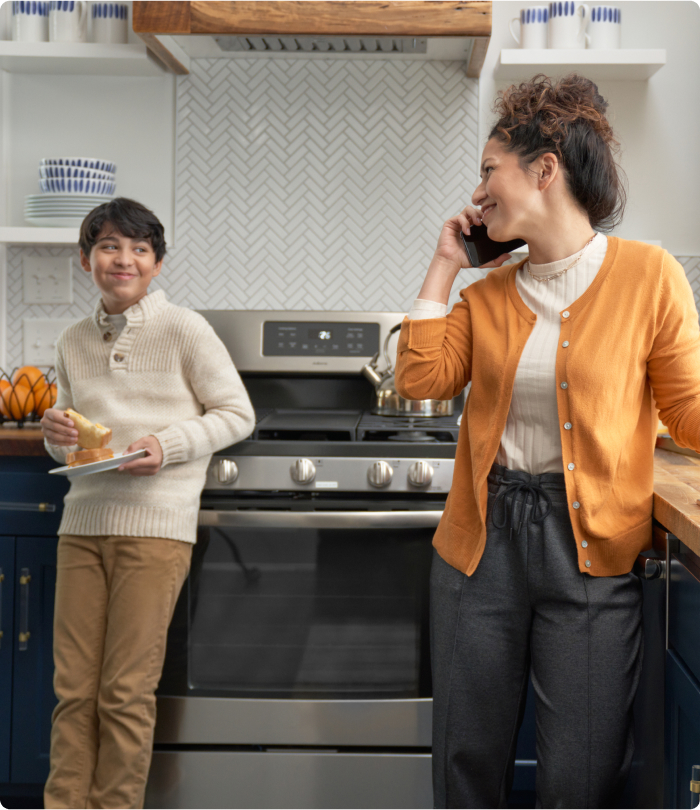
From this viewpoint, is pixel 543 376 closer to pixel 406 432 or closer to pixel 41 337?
pixel 406 432

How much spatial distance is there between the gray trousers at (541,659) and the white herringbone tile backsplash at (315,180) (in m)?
1.24

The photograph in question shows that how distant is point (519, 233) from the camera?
1115mm

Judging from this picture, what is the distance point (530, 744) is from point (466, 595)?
68 cm

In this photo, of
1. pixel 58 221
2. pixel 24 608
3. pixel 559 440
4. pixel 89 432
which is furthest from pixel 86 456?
pixel 58 221

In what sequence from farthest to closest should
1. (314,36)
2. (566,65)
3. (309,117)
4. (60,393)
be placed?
(309,117), (566,65), (314,36), (60,393)

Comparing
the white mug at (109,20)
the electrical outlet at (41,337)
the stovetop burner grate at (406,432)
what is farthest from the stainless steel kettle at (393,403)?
the white mug at (109,20)

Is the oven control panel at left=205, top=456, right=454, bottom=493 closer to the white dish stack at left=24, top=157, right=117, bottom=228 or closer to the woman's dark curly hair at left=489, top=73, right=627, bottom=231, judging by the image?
the woman's dark curly hair at left=489, top=73, right=627, bottom=231

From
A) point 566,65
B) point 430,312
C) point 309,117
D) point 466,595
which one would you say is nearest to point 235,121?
point 309,117

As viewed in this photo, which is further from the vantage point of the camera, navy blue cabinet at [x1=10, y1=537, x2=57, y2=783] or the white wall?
the white wall

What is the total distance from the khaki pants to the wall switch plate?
3.38ft

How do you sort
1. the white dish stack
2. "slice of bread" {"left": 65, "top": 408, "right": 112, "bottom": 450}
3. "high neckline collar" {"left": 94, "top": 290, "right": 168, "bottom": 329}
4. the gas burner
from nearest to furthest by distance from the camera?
"slice of bread" {"left": 65, "top": 408, "right": 112, "bottom": 450}
"high neckline collar" {"left": 94, "top": 290, "right": 168, "bottom": 329}
the gas burner
the white dish stack

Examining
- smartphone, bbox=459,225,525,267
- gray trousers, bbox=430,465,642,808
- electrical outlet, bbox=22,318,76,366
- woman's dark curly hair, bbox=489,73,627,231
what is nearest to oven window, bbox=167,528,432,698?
gray trousers, bbox=430,465,642,808

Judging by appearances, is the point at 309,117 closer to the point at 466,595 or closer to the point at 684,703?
the point at 466,595

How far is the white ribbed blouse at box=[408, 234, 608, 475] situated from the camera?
3.63 ft
